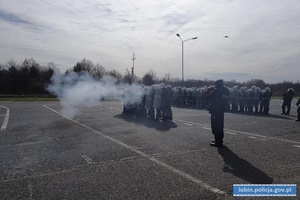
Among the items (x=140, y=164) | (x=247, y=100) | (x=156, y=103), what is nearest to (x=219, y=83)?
(x=140, y=164)

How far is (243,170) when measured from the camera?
597 centimetres

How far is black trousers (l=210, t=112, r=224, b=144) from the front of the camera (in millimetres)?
8398

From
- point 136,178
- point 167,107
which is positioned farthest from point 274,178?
Result: point 167,107

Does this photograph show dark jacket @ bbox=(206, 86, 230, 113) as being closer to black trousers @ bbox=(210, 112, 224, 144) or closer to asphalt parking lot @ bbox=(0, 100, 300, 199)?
black trousers @ bbox=(210, 112, 224, 144)

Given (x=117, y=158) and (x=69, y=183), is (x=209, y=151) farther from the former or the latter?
(x=69, y=183)

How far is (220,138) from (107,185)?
14.7ft

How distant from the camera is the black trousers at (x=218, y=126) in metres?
8.40

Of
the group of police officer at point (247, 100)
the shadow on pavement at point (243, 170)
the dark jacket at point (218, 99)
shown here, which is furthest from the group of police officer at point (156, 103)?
the shadow on pavement at point (243, 170)

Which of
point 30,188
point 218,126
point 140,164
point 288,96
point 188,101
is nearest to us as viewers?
point 30,188

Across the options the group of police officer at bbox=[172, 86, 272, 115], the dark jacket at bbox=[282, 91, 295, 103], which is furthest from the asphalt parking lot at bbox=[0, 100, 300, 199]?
the dark jacket at bbox=[282, 91, 295, 103]

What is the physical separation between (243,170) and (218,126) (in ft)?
8.73

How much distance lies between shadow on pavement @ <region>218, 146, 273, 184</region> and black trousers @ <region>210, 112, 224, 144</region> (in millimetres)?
1067

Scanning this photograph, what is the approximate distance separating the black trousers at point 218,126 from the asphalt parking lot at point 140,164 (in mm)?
333

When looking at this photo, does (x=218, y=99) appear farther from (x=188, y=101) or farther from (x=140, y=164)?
(x=188, y=101)
